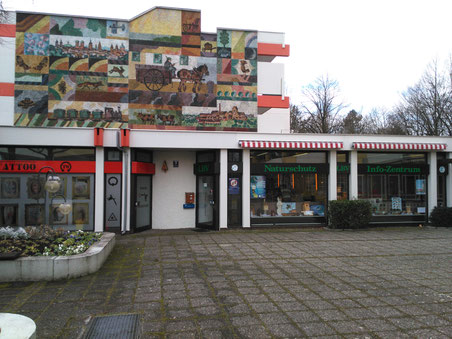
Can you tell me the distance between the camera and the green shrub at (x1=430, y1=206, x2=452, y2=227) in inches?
492

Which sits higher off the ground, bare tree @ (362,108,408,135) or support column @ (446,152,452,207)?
bare tree @ (362,108,408,135)

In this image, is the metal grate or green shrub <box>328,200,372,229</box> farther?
green shrub <box>328,200,372,229</box>

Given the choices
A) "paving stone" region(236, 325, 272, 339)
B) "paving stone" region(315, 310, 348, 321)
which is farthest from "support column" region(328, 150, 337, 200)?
"paving stone" region(236, 325, 272, 339)

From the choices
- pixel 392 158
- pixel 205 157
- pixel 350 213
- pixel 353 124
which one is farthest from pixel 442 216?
pixel 353 124

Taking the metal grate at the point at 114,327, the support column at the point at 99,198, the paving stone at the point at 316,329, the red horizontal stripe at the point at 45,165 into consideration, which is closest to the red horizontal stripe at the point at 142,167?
the support column at the point at 99,198

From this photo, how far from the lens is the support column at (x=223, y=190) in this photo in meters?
11.6

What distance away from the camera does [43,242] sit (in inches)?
268

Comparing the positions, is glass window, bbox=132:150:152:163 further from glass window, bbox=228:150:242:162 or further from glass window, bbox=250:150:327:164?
glass window, bbox=250:150:327:164

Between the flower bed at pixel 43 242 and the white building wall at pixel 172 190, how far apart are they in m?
4.38

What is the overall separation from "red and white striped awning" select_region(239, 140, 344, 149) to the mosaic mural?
2.45 metres

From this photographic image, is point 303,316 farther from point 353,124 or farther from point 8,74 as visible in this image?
point 353,124

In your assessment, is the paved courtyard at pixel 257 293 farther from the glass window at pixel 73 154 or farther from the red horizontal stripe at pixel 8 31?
the red horizontal stripe at pixel 8 31

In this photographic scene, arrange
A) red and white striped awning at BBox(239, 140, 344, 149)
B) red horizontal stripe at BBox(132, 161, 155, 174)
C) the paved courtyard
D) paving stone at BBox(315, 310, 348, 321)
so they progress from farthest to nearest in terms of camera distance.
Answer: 1. red and white striped awning at BBox(239, 140, 344, 149)
2. red horizontal stripe at BBox(132, 161, 155, 174)
3. paving stone at BBox(315, 310, 348, 321)
4. the paved courtyard

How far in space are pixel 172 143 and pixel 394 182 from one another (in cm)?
872
